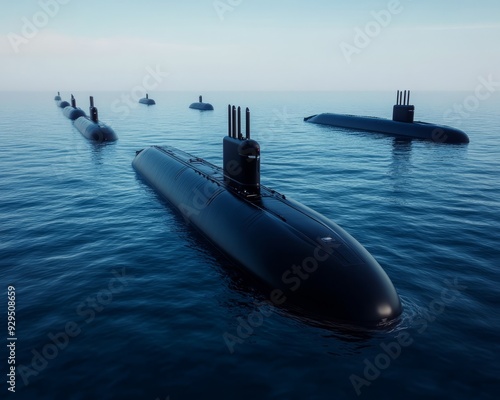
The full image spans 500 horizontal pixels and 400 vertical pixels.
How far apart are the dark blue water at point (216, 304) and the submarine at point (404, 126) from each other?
79.5ft

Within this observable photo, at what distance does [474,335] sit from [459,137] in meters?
48.3

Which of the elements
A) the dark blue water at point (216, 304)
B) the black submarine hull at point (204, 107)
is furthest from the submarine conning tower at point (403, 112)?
the black submarine hull at point (204, 107)

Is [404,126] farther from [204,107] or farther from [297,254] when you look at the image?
→ [204,107]

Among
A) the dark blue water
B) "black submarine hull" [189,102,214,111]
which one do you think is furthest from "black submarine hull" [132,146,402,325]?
"black submarine hull" [189,102,214,111]

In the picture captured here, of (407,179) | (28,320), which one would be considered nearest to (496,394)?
(28,320)

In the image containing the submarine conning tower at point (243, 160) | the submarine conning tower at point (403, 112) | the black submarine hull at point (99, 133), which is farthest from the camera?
the submarine conning tower at point (403, 112)

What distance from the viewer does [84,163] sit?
140ft

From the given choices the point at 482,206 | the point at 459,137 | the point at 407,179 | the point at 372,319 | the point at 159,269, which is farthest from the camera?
the point at 459,137

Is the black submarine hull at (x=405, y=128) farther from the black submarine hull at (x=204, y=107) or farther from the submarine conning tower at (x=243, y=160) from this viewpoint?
the black submarine hull at (x=204, y=107)

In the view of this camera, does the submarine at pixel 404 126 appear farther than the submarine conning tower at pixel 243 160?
Yes

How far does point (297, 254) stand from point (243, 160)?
6701mm

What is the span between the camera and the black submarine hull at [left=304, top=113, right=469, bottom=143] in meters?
54.8

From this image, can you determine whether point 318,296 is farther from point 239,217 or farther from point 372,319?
point 239,217

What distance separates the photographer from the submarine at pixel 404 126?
5497 centimetres
